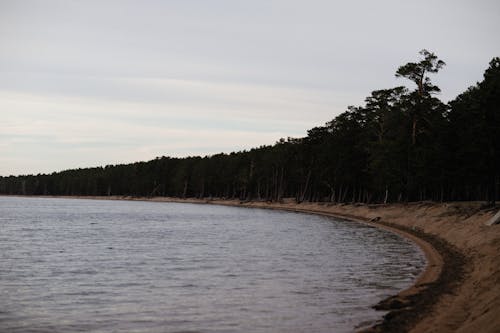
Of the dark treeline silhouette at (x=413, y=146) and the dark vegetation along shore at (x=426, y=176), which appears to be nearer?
the dark vegetation along shore at (x=426, y=176)

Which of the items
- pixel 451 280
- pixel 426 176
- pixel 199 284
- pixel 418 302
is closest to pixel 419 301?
pixel 418 302

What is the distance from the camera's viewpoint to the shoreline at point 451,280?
16891 mm

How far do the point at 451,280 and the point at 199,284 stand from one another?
40.3 feet

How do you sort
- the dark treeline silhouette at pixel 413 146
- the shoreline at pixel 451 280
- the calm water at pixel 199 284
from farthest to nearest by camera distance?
the dark treeline silhouette at pixel 413 146, the calm water at pixel 199 284, the shoreline at pixel 451 280

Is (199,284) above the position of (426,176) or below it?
below

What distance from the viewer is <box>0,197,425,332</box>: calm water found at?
63.9 ft

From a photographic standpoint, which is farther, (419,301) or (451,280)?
(451,280)

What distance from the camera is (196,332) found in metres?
18.0

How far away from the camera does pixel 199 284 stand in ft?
89.5

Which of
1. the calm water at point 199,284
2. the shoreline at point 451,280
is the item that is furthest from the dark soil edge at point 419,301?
the calm water at point 199,284

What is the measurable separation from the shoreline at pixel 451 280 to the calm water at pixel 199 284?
1281 millimetres

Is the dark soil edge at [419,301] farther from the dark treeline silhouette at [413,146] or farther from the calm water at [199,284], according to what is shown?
the dark treeline silhouette at [413,146]

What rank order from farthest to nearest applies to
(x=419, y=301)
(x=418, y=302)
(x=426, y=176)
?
(x=426, y=176)
(x=419, y=301)
(x=418, y=302)

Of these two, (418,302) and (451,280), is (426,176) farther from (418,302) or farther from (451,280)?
(418,302)
